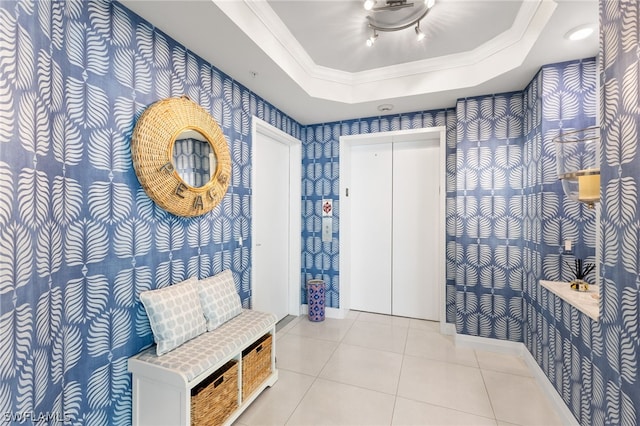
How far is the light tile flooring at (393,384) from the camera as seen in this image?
1900mm

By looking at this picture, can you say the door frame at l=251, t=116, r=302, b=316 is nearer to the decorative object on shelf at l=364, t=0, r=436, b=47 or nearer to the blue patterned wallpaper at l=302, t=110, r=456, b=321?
the blue patterned wallpaper at l=302, t=110, r=456, b=321

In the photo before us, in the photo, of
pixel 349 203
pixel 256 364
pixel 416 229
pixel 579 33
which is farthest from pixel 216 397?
pixel 579 33

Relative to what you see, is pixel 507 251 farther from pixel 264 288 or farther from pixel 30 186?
pixel 30 186

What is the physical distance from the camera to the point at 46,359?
118 cm

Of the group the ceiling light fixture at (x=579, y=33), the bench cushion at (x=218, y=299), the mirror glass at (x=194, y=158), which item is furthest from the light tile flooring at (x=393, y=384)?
the ceiling light fixture at (x=579, y=33)

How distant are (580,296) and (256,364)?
2.21 meters

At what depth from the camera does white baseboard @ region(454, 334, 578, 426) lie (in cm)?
187

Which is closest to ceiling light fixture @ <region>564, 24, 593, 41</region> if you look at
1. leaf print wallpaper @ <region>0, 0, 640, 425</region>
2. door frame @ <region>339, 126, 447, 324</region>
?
leaf print wallpaper @ <region>0, 0, 640, 425</region>

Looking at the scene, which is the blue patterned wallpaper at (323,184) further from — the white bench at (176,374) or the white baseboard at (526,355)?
the white bench at (176,374)

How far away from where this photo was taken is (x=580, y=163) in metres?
1.64

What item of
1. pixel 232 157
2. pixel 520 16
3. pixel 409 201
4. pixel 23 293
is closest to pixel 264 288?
pixel 232 157

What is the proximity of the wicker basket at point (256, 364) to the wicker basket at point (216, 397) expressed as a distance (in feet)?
0.31

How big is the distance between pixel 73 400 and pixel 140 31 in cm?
205

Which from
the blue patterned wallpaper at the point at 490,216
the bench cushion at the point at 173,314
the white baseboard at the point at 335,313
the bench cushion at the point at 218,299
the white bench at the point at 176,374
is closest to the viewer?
the white bench at the point at 176,374
